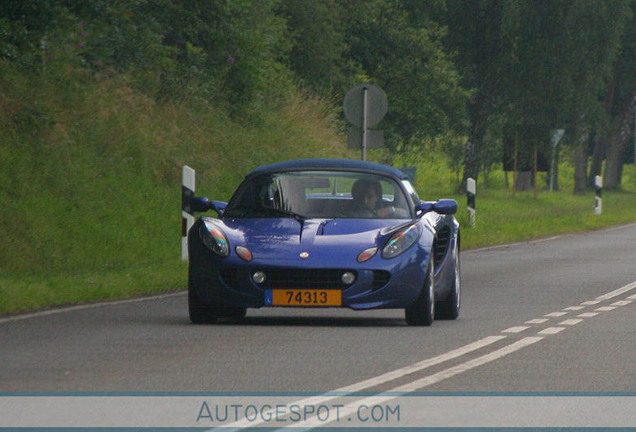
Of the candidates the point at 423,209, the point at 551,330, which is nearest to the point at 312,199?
the point at 423,209

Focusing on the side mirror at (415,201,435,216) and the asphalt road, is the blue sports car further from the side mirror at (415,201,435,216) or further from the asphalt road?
the asphalt road

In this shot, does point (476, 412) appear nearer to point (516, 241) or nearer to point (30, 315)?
point (30, 315)

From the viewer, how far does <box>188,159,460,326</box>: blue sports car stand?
46.1 feet

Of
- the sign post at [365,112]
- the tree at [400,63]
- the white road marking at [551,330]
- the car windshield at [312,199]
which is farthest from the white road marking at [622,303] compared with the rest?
the tree at [400,63]

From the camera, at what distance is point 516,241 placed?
33188 millimetres

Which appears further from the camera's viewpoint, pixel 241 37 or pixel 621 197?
pixel 621 197

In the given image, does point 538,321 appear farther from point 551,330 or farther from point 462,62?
point 462,62

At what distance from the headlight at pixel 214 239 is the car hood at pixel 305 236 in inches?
2.5

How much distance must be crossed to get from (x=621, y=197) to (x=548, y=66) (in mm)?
15627

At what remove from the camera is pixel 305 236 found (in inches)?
566

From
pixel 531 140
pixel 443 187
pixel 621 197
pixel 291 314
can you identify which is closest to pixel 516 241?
pixel 291 314

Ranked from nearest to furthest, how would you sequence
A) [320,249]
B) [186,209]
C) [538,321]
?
[320,249] < [538,321] < [186,209]

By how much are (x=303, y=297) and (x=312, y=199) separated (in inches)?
56.0

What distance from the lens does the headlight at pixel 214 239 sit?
46.7 feet
